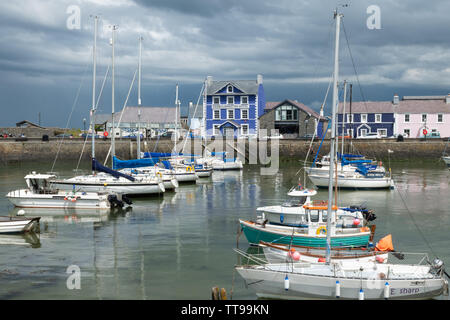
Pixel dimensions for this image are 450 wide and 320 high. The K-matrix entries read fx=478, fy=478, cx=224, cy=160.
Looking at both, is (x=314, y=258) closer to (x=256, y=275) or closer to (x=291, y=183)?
(x=256, y=275)

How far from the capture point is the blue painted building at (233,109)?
77.4 meters

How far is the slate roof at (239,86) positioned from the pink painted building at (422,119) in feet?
78.0

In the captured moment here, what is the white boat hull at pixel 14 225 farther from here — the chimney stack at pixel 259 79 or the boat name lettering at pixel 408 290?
the chimney stack at pixel 259 79

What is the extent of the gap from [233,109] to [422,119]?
30987mm

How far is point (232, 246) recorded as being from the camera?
67.8 feet

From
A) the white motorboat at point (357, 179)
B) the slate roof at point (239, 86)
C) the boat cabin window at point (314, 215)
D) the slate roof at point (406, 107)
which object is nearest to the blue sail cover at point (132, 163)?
the white motorboat at point (357, 179)

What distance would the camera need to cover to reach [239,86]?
7806cm

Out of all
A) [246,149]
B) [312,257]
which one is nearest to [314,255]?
[312,257]

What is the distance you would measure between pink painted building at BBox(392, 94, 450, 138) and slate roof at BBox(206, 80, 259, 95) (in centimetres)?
2378

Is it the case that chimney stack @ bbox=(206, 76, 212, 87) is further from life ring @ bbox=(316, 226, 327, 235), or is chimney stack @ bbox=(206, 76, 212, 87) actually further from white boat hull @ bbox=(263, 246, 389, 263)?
white boat hull @ bbox=(263, 246, 389, 263)

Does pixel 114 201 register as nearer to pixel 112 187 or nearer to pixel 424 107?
pixel 112 187

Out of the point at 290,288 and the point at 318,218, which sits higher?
the point at 318,218

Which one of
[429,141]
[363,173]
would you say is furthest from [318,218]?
[429,141]
